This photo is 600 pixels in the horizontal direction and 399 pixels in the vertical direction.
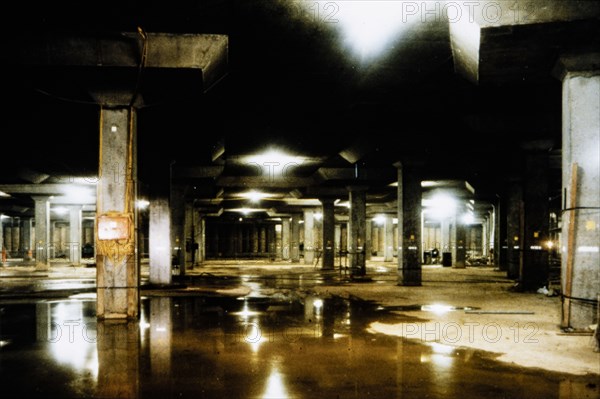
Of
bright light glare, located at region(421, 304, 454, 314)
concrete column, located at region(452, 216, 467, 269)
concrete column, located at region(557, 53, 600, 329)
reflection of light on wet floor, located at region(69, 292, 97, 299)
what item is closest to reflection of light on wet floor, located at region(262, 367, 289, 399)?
concrete column, located at region(557, 53, 600, 329)

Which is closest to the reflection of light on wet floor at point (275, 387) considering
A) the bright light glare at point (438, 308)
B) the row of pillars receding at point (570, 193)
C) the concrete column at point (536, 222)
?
the row of pillars receding at point (570, 193)

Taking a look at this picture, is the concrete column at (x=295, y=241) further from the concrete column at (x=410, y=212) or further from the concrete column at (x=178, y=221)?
the concrete column at (x=410, y=212)

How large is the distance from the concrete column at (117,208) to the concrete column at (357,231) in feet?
57.5

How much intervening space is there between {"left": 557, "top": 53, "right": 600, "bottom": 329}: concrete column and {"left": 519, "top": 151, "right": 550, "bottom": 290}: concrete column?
1017 cm

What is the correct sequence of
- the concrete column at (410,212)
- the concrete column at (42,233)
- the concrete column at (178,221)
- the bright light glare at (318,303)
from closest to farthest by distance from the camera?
the bright light glare at (318,303)
the concrete column at (410,212)
the concrete column at (178,221)
the concrete column at (42,233)

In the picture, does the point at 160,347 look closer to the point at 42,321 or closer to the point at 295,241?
the point at 42,321

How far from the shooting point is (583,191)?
10164 mm

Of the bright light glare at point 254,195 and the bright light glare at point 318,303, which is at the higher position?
the bright light glare at point 254,195

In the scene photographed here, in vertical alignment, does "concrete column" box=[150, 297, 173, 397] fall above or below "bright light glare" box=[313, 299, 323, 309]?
above

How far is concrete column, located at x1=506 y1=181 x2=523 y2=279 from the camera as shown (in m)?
25.0

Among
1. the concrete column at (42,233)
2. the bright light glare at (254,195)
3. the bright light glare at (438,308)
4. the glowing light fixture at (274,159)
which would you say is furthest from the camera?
the bright light glare at (254,195)

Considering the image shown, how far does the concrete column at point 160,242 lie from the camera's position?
20359 mm

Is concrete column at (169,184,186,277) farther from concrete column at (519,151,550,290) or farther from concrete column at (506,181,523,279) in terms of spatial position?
concrete column at (506,181,523,279)

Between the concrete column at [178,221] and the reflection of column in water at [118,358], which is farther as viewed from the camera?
the concrete column at [178,221]
